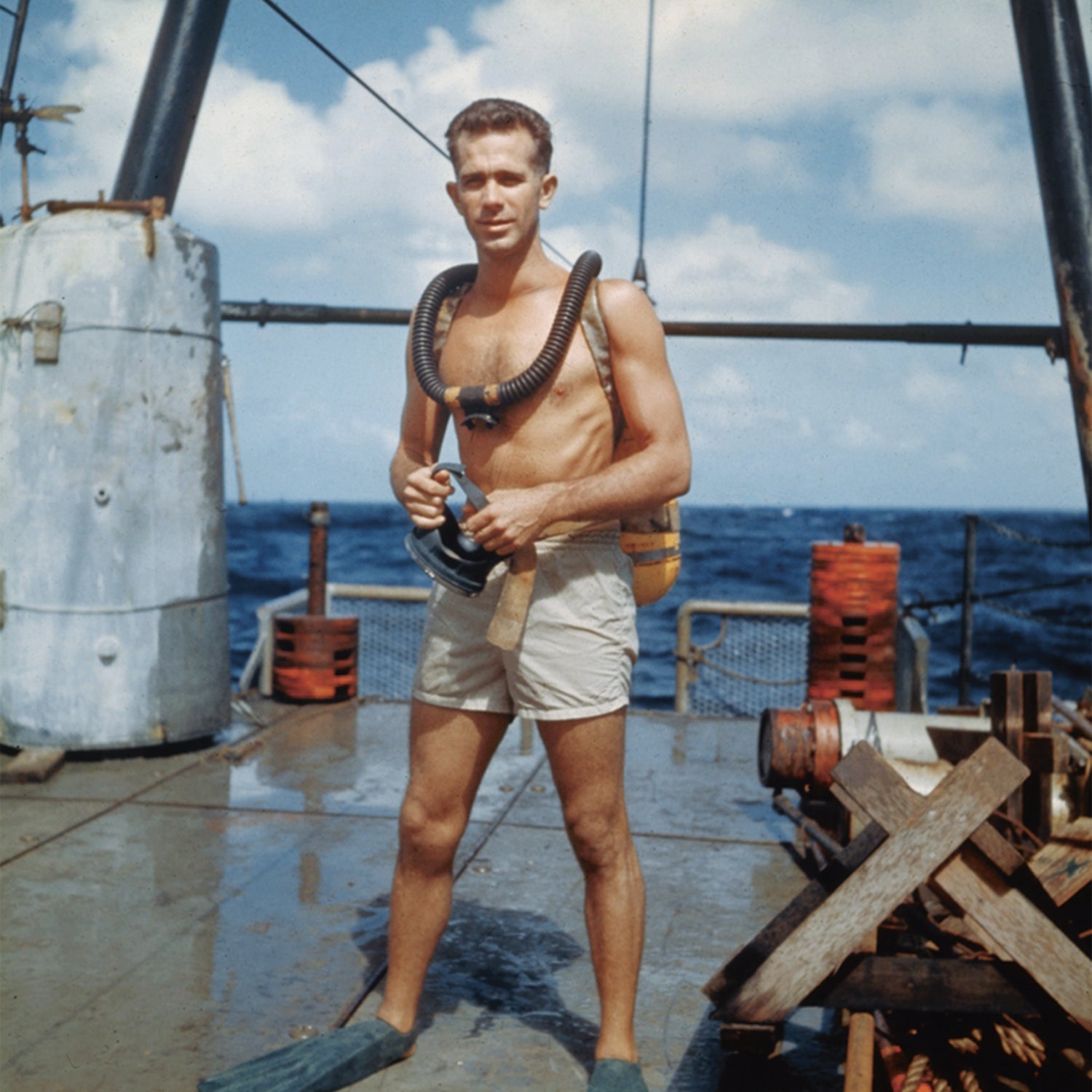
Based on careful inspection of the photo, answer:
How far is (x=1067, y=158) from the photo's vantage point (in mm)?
4141

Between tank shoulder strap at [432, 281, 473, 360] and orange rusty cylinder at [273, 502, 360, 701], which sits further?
orange rusty cylinder at [273, 502, 360, 701]

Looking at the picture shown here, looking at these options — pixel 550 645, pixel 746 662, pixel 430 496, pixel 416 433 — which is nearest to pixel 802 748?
pixel 550 645

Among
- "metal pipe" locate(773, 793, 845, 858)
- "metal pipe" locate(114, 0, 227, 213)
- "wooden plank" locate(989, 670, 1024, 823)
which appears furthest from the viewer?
"metal pipe" locate(114, 0, 227, 213)

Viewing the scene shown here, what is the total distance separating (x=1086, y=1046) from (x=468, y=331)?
219 centimetres

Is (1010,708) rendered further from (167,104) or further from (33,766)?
(167,104)

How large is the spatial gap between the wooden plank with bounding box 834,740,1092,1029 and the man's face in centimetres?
148

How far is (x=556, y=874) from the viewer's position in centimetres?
412

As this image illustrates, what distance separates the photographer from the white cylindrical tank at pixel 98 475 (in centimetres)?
524

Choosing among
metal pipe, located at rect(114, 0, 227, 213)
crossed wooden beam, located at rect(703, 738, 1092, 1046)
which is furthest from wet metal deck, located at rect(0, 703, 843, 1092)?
metal pipe, located at rect(114, 0, 227, 213)

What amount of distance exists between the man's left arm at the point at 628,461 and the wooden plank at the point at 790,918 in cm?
95

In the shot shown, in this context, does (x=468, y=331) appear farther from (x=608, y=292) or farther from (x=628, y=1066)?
(x=628, y=1066)

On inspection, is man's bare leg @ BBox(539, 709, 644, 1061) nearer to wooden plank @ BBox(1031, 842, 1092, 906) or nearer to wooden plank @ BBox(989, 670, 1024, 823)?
wooden plank @ BBox(1031, 842, 1092, 906)

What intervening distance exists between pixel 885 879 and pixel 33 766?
409cm

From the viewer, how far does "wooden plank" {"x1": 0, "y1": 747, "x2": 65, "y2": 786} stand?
507 cm
